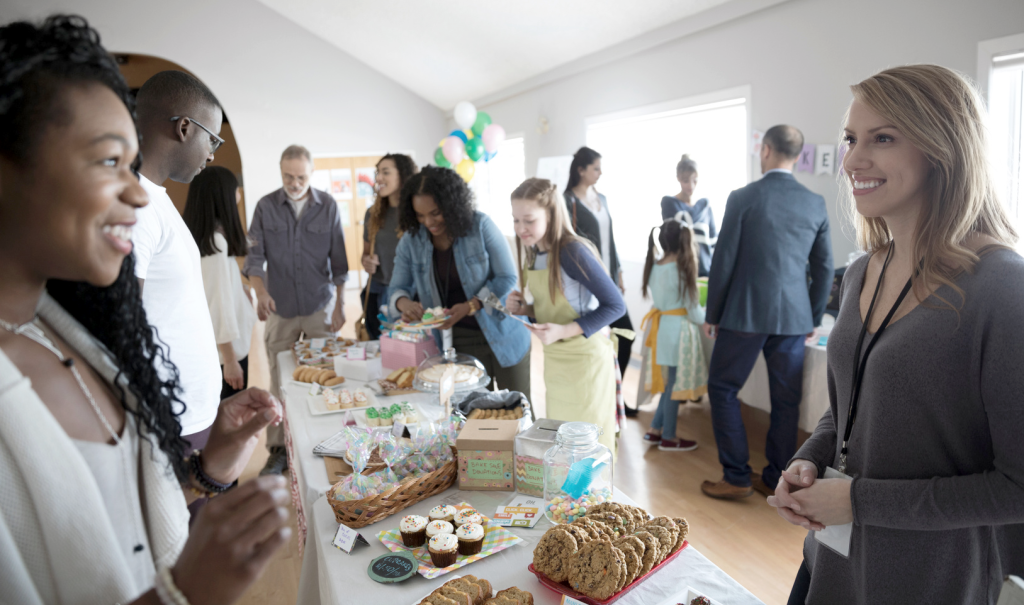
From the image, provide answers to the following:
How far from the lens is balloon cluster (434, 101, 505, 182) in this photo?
683 cm

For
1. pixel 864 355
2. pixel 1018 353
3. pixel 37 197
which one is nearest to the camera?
pixel 37 197

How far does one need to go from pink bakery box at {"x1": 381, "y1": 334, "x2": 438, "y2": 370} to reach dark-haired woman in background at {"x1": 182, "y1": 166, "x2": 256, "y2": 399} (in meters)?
0.72

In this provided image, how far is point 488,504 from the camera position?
1519mm

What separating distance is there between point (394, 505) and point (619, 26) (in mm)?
4774

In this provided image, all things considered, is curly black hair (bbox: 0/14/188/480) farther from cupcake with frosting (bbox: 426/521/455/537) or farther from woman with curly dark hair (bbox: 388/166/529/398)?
woman with curly dark hair (bbox: 388/166/529/398)

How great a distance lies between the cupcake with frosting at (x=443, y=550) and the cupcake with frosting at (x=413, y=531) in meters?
0.06

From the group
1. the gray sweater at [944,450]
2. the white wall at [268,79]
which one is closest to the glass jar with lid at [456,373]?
the gray sweater at [944,450]

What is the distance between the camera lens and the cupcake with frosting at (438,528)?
1291mm

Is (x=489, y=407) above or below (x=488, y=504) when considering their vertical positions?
above

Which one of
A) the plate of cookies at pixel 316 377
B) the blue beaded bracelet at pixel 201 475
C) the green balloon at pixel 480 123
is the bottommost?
the plate of cookies at pixel 316 377

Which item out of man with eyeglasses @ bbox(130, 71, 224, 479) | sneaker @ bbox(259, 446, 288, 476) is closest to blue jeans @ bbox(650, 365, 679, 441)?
sneaker @ bbox(259, 446, 288, 476)

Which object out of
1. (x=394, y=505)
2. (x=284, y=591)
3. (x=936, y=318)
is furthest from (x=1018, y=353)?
(x=284, y=591)

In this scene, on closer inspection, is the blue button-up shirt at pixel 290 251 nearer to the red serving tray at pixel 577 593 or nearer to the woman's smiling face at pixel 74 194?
the red serving tray at pixel 577 593

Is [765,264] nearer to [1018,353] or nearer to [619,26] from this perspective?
[1018,353]
